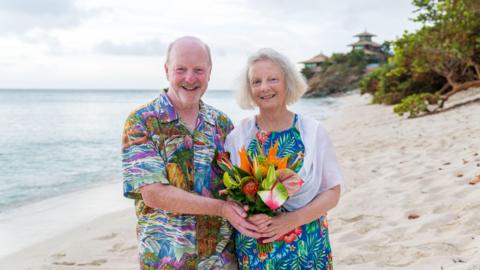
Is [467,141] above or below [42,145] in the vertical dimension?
above

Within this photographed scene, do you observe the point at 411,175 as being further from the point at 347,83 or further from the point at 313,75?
the point at 313,75

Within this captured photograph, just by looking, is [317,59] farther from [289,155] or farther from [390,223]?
[289,155]

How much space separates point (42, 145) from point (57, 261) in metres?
15.1

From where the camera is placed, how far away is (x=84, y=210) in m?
7.91

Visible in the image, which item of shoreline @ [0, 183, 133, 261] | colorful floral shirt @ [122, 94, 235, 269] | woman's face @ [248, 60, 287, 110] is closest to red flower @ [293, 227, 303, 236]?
colorful floral shirt @ [122, 94, 235, 269]

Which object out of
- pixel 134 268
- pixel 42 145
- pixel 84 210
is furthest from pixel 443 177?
pixel 42 145

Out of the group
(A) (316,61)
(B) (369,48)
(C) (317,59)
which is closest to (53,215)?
(B) (369,48)

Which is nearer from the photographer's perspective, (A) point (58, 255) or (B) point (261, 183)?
(B) point (261, 183)

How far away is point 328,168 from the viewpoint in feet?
8.77

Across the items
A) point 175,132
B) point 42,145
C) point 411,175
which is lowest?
point 42,145

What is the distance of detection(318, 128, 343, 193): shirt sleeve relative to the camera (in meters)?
2.66

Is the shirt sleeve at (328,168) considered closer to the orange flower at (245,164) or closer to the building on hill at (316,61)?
the orange flower at (245,164)

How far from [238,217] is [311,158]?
1.85 ft

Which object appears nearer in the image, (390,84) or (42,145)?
(42,145)
